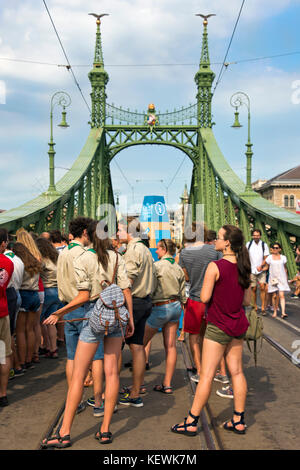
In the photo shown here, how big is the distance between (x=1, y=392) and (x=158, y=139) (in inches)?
1132

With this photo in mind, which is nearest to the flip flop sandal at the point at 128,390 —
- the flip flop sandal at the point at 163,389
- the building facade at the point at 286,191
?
the flip flop sandal at the point at 163,389

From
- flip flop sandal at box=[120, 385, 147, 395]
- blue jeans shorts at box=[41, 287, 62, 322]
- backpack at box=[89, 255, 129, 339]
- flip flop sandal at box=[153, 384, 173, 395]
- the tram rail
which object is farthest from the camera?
blue jeans shorts at box=[41, 287, 62, 322]

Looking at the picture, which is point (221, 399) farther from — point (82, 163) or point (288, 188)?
point (288, 188)

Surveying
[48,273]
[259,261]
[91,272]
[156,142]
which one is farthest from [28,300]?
[156,142]

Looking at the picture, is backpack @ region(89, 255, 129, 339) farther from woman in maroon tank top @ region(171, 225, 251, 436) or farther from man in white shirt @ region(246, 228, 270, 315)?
man in white shirt @ region(246, 228, 270, 315)

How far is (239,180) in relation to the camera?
24078mm

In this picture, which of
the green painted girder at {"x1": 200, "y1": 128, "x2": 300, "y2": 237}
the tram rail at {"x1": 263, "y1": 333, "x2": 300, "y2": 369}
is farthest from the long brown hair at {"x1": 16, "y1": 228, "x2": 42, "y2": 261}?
the green painted girder at {"x1": 200, "y1": 128, "x2": 300, "y2": 237}

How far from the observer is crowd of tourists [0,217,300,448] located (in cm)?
428

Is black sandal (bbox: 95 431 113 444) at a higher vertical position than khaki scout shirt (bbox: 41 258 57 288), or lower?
lower

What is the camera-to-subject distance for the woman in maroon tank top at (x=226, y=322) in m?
4.35

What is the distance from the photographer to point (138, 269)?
17.3ft

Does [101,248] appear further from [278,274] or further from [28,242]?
[278,274]

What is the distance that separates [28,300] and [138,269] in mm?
2047

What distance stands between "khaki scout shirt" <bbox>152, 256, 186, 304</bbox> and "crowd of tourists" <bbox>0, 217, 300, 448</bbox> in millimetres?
11
